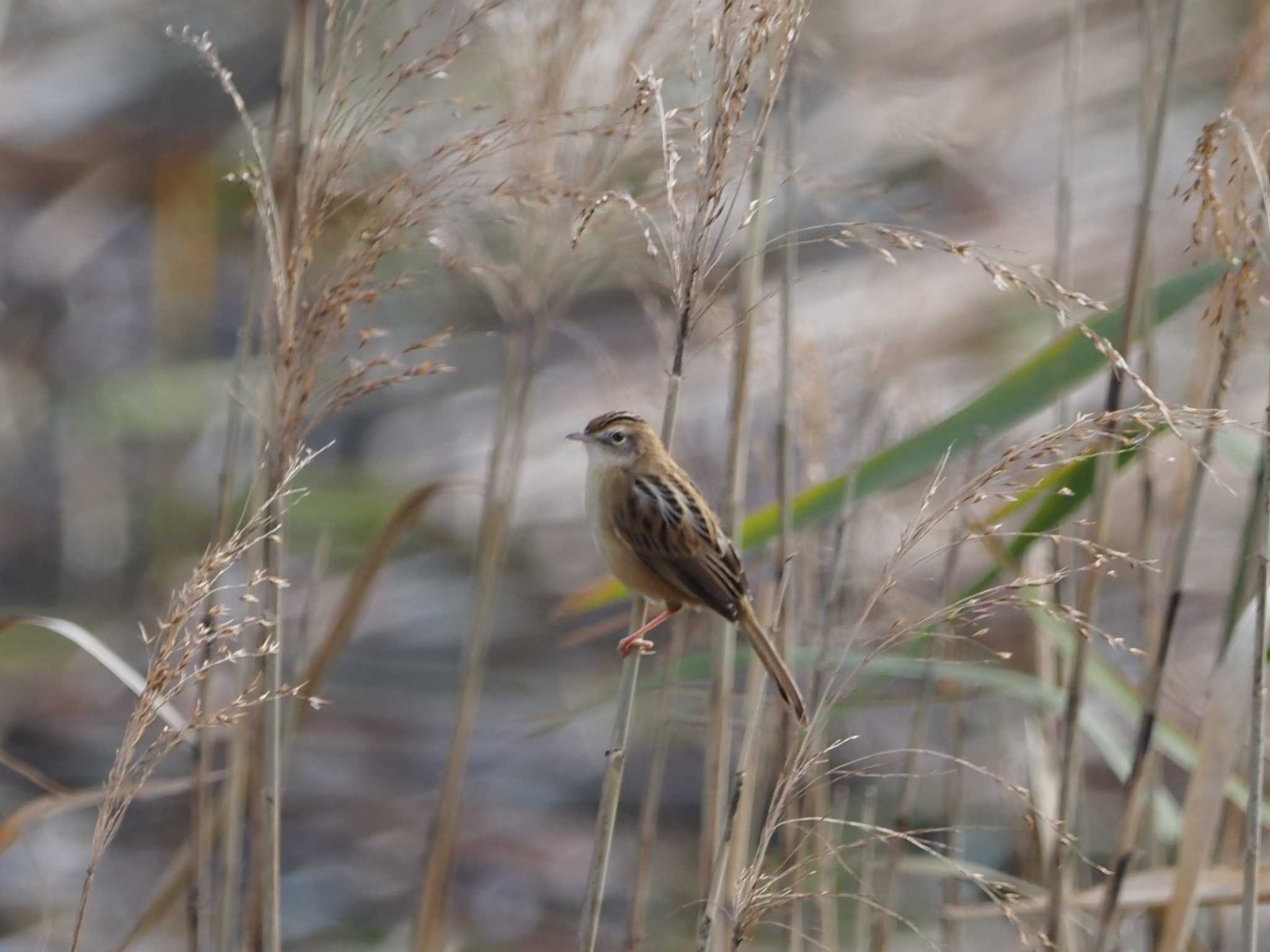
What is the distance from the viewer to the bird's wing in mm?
2926

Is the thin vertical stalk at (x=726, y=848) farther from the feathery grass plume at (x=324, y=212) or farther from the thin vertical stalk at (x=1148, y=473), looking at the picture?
the thin vertical stalk at (x=1148, y=473)

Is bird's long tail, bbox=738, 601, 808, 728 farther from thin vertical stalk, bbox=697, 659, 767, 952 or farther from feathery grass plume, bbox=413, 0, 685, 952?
feathery grass plume, bbox=413, 0, 685, 952

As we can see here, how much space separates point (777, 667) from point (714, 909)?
2.28 ft

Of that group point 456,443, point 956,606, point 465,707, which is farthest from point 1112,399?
point 456,443

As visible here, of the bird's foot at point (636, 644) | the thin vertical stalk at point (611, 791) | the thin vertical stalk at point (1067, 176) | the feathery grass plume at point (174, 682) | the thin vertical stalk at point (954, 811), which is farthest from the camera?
the thin vertical stalk at point (954, 811)

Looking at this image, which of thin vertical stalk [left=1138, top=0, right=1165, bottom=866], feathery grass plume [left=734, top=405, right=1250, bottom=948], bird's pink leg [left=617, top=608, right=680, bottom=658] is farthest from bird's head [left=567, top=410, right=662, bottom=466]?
feathery grass plume [left=734, top=405, right=1250, bottom=948]

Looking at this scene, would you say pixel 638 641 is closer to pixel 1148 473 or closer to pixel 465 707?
pixel 465 707

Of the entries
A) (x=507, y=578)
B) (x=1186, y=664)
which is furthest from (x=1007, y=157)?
(x=507, y=578)

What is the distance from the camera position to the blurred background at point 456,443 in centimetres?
490

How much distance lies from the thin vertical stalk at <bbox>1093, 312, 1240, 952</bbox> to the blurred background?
1546mm

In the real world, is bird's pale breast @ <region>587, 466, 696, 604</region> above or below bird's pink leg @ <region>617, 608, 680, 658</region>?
above

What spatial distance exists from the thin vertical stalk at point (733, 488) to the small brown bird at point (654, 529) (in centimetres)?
14

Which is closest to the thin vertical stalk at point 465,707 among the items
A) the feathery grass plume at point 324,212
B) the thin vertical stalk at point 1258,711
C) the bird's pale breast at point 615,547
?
the bird's pale breast at point 615,547

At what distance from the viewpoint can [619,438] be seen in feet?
10.7
